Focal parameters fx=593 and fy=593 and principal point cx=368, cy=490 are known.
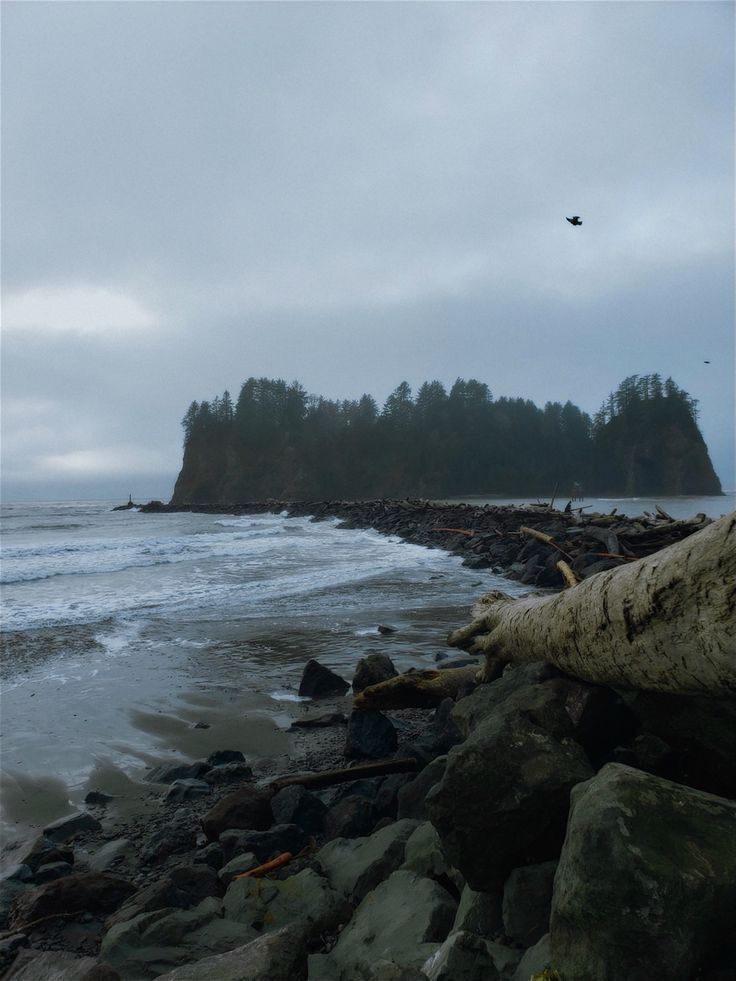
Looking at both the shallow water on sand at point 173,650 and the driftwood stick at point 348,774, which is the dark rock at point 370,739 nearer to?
the driftwood stick at point 348,774

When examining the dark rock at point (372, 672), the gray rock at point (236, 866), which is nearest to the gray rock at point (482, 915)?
the gray rock at point (236, 866)

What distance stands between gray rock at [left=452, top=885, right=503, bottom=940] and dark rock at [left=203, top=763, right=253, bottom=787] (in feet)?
7.72

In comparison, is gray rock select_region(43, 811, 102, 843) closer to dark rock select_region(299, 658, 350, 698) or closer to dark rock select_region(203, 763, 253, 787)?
dark rock select_region(203, 763, 253, 787)

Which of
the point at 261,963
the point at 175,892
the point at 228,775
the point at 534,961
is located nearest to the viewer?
the point at 534,961

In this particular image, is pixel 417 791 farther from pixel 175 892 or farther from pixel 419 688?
pixel 419 688

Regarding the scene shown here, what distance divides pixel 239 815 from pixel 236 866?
1.35 feet

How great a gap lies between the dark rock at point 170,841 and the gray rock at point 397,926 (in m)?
1.36

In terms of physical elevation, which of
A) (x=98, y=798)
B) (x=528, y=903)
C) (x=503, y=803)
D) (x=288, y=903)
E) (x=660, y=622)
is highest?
(x=660, y=622)

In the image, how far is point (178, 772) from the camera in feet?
14.0

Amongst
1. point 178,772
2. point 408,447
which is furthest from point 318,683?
point 408,447

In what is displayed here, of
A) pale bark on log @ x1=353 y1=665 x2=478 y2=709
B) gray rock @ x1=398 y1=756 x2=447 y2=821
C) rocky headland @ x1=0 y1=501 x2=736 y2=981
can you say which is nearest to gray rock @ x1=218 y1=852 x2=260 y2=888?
rocky headland @ x1=0 y1=501 x2=736 y2=981

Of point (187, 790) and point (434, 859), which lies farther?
point (187, 790)

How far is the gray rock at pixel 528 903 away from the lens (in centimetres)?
199

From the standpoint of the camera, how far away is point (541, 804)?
2.18 m
